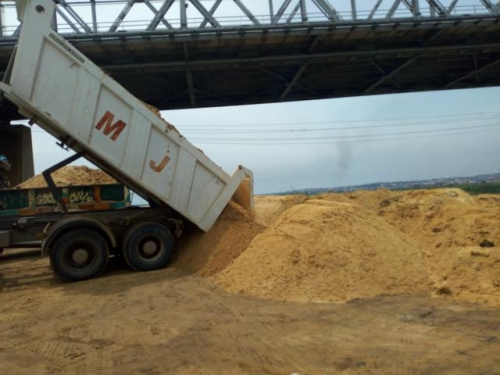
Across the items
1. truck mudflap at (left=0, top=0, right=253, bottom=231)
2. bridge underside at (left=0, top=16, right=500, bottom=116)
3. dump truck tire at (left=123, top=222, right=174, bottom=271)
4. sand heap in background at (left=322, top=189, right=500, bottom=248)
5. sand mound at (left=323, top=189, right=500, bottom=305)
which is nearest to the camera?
sand mound at (left=323, top=189, right=500, bottom=305)

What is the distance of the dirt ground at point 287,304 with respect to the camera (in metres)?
4.16

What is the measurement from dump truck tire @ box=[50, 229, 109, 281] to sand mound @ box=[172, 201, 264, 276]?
151 centimetres

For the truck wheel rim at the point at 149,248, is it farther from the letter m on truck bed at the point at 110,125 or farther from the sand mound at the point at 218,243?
the letter m on truck bed at the point at 110,125

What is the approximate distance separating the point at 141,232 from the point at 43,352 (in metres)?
4.01

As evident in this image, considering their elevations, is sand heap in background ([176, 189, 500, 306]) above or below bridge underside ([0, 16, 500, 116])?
below

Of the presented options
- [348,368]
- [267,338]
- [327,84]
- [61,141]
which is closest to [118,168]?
[61,141]

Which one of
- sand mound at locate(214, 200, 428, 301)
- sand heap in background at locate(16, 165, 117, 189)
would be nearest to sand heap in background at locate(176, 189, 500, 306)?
sand mound at locate(214, 200, 428, 301)

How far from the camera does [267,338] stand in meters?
4.71

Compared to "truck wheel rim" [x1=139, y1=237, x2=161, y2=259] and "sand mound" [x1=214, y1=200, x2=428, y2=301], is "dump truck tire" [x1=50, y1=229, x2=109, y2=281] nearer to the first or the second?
"truck wheel rim" [x1=139, y1=237, x2=161, y2=259]

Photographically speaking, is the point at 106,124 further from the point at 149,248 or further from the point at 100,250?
the point at 149,248

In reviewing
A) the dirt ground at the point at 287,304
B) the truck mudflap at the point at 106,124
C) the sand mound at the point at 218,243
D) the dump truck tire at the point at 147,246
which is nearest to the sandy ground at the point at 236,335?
the dirt ground at the point at 287,304

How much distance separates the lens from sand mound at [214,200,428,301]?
646 cm

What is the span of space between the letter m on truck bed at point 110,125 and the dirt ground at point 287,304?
2.68 metres

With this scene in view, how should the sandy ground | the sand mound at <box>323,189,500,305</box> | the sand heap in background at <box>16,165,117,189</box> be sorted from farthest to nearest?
the sand heap in background at <box>16,165,117,189</box>, the sand mound at <box>323,189,500,305</box>, the sandy ground
